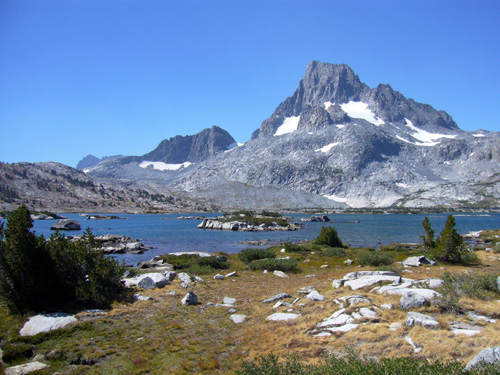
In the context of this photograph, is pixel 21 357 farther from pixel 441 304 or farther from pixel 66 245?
pixel 441 304

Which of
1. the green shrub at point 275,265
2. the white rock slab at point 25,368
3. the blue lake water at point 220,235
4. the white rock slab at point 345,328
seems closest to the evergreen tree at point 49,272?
the white rock slab at point 25,368

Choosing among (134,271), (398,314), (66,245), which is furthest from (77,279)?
(398,314)

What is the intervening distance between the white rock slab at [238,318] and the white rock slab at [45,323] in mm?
7187

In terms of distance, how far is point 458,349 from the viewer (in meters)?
8.90

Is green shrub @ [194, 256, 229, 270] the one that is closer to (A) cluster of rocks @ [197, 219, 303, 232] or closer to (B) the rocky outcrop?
(B) the rocky outcrop

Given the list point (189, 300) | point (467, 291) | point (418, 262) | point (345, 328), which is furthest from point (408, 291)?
point (418, 262)

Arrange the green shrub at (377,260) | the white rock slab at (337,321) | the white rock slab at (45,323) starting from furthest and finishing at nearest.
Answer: the green shrub at (377,260) → the white rock slab at (45,323) → the white rock slab at (337,321)

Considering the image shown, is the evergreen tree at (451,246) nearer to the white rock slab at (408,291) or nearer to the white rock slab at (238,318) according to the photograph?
the white rock slab at (408,291)

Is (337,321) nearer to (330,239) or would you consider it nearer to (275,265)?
(275,265)

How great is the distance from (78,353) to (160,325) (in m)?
3.55

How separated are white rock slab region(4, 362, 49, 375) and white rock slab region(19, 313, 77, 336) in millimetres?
2818

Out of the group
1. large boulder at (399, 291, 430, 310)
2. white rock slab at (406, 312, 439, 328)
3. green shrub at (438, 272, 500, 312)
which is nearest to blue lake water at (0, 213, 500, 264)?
large boulder at (399, 291, 430, 310)

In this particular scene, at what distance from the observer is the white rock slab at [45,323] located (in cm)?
1297

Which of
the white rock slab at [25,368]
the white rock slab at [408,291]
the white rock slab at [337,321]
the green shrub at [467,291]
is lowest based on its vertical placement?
the white rock slab at [25,368]
